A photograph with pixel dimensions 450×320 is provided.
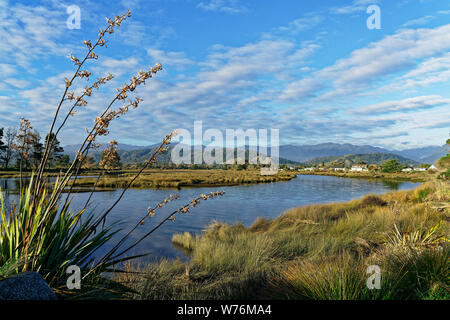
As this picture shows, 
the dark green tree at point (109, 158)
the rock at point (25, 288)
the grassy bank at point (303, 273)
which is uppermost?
the dark green tree at point (109, 158)

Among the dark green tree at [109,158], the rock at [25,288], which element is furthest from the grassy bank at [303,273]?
the dark green tree at [109,158]

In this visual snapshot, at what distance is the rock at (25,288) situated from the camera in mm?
2164

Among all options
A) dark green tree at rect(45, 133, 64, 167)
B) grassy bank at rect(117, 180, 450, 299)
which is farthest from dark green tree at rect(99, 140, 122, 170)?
grassy bank at rect(117, 180, 450, 299)

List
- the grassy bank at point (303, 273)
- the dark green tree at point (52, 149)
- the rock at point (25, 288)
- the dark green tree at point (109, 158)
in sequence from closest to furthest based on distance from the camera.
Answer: the rock at point (25, 288) → the dark green tree at point (52, 149) → the dark green tree at point (109, 158) → the grassy bank at point (303, 273)

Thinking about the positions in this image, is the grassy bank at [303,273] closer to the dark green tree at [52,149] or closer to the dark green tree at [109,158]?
the dark green tree at [109,158]

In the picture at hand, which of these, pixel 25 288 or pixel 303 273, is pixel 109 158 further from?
pixel 303 273

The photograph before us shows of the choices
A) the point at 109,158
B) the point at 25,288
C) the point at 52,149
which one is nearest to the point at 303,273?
the point at 109,158

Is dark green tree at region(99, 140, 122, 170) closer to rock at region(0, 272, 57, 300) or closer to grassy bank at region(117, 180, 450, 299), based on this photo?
rock at region(0, 272, 57, 300)

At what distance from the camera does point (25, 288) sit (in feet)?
7.22

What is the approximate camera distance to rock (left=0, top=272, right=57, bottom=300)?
216 cm

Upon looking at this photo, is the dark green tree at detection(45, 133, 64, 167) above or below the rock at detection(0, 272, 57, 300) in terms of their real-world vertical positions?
above
